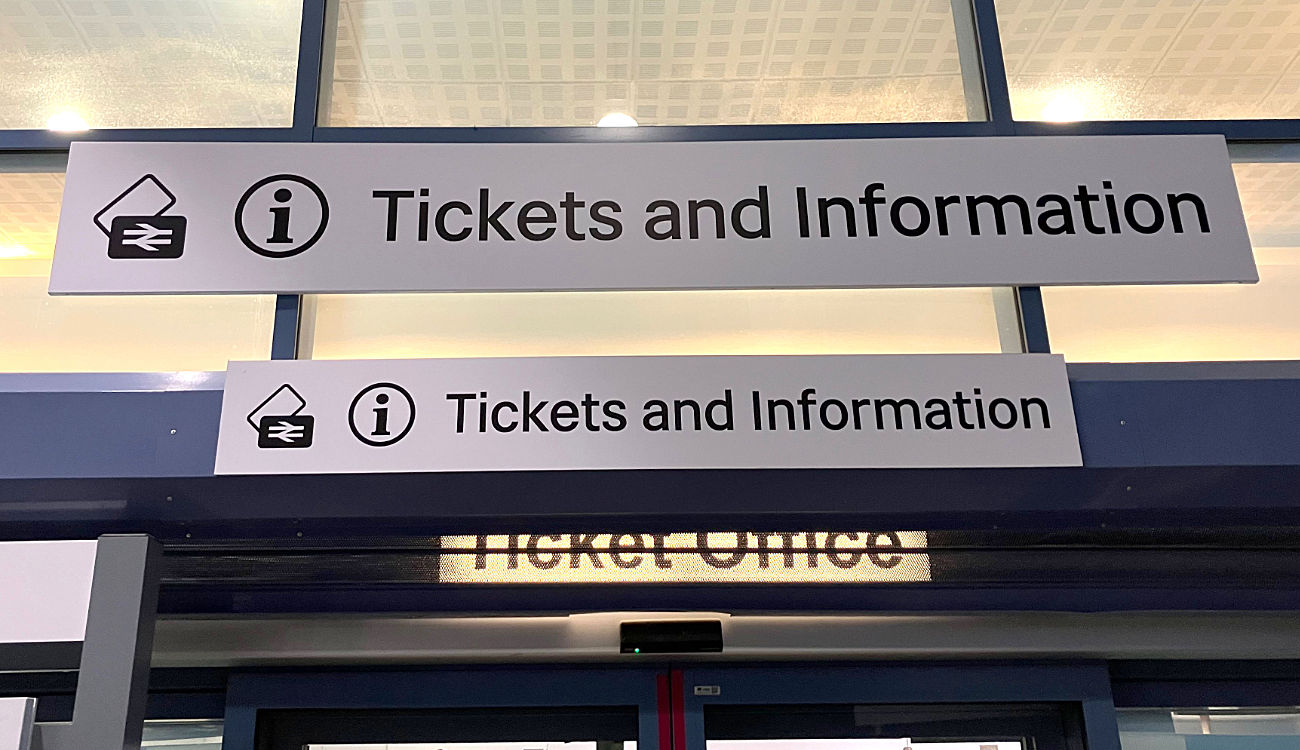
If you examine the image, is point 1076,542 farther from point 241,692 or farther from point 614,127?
point 241,692

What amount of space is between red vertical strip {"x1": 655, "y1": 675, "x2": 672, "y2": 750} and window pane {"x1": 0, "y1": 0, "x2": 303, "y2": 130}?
160 centimetres

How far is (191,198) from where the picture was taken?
2209 millimetres

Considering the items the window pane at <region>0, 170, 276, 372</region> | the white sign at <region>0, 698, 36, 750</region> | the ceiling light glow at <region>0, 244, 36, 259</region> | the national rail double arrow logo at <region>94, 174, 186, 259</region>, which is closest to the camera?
the white sign at <region>0, 698, 36, 750</region>

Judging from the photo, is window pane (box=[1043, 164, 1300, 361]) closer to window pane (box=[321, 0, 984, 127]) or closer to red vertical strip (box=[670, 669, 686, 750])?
window pane (box=[321, 0, 984, 127])

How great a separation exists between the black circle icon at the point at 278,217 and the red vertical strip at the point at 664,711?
135 centimetres

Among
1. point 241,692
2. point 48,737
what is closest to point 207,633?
point 241,692

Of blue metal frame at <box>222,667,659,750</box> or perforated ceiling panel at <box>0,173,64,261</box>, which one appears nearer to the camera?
perforated ceiling panel at <box>0,173,64,261</box>

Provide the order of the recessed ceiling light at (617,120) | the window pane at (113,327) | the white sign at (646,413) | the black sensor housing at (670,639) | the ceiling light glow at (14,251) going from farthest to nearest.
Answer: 1. the black sensor housing at (670,639)
2. the recessed ceiling light at (617,120)
3. the ceiling light glow at (14,251)
4. the window pane at (113,327)
5. the white sign at (646,413)

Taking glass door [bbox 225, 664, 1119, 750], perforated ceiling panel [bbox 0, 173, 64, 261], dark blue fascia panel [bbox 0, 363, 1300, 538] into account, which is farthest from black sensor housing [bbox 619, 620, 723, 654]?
perforated ceiling panel [bbox 0, 173, 64, 261]

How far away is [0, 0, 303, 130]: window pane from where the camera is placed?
256 cm

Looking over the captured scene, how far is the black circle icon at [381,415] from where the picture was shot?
199cm

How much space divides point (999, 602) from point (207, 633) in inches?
75.3

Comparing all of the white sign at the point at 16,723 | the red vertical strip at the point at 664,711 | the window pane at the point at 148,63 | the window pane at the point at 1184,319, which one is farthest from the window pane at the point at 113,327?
the window pane at the point at 1184,319

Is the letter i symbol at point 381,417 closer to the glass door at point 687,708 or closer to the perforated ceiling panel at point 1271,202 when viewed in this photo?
the glass door at point 687,708
